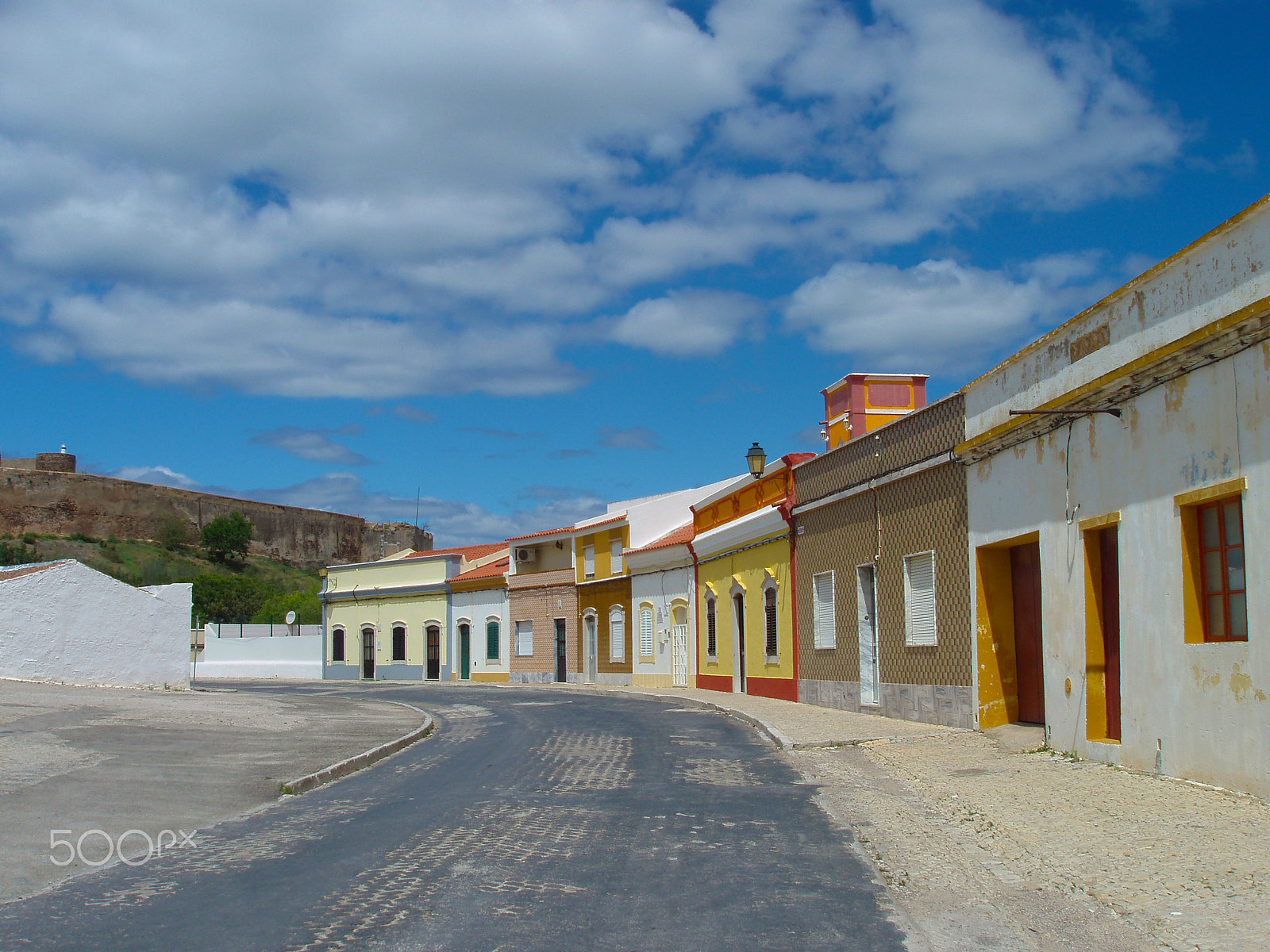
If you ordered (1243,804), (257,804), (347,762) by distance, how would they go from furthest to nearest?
(347,762) → (257,804) → (1243,804)

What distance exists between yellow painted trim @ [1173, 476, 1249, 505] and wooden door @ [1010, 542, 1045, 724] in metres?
4.21

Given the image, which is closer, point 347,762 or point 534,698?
point 347,762

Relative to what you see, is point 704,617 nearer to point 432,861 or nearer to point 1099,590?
point 1099,590

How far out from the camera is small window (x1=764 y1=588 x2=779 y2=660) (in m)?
24.7

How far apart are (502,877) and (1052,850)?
3742 mm

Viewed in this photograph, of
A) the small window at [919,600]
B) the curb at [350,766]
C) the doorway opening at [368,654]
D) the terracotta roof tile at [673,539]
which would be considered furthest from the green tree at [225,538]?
the small window at [919,600]

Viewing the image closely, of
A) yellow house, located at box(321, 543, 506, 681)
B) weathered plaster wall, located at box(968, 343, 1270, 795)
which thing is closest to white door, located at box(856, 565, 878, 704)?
weathered plaster wall, located at box(968, 343, 1270, 795)

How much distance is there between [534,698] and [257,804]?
17.8 meters

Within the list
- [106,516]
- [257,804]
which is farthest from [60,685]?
[106,516]

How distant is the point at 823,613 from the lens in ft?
71.4

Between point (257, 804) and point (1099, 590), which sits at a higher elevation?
point (1099, 590)

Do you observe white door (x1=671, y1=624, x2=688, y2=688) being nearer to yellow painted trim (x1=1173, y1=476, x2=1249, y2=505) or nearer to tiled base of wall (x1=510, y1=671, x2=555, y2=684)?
tiled base of wall (x1=510, y1=671, x2=555, y2=684)

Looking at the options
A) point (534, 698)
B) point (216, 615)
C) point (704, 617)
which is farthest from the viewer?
point (216, 615)

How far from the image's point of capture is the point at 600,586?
38.1 m
